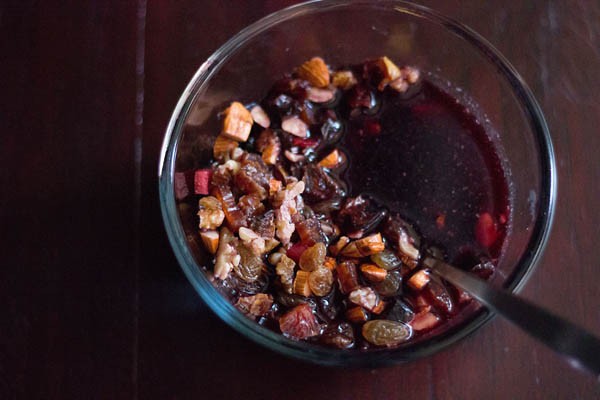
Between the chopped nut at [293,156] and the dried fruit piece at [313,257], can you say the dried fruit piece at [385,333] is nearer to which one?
the dried fruit piece at [313,257]

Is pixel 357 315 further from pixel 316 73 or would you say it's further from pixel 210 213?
pixel 316 73

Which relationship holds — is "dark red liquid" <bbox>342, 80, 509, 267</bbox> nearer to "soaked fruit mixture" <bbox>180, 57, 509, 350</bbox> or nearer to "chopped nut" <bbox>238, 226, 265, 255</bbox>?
"soaked fruit mixture" <bbox>180, 57, 509, 350</bbox>

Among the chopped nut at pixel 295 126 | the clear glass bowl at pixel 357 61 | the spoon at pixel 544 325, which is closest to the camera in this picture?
the spoon at pixel 544 325

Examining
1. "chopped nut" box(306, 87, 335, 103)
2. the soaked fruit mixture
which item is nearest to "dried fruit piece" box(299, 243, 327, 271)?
the soaked fruit mixture

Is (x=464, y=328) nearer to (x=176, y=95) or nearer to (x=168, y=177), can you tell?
(x=168, y=177)

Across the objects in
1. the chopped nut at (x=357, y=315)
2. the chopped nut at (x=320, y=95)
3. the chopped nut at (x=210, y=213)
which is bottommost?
the chopped nut at (x=357, y=315)

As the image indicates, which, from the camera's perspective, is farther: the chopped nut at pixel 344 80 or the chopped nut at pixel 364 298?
the chopped nut at pixel 344 80

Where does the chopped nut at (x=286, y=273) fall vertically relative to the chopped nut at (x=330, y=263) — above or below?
below

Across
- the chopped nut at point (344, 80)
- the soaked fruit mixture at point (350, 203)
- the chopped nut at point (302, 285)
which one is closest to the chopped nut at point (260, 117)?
the soaked fruit mixture at point (350, 203)
